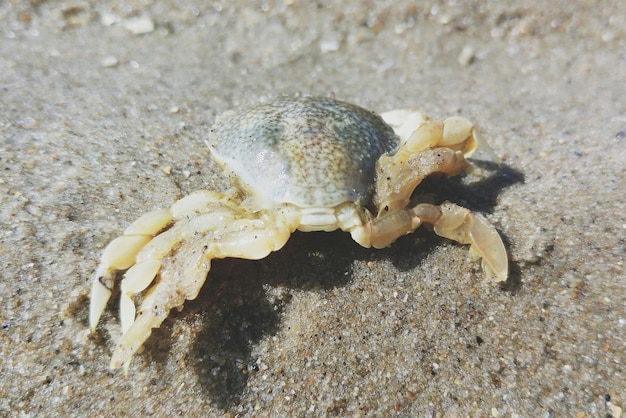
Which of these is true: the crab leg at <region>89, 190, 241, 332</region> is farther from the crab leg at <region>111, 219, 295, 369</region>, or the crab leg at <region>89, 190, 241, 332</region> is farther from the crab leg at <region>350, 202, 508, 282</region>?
the crab leg at <region>350, 202, 508, 282</region>

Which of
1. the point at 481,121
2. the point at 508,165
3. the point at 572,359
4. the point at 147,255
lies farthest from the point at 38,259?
the point at 481,121

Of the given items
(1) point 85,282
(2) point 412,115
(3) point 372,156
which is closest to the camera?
(1) point 85,282

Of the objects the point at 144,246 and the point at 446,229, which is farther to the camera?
the point at 446,229

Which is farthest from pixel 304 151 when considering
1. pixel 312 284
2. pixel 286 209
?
pixel 312 284

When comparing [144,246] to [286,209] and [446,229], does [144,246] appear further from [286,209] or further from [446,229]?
[446,229]

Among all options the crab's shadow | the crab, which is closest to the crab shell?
the crab

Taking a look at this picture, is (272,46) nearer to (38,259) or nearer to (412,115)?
(412,115)

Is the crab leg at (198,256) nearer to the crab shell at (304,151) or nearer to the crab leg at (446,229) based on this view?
the crab shell at (304,151)
